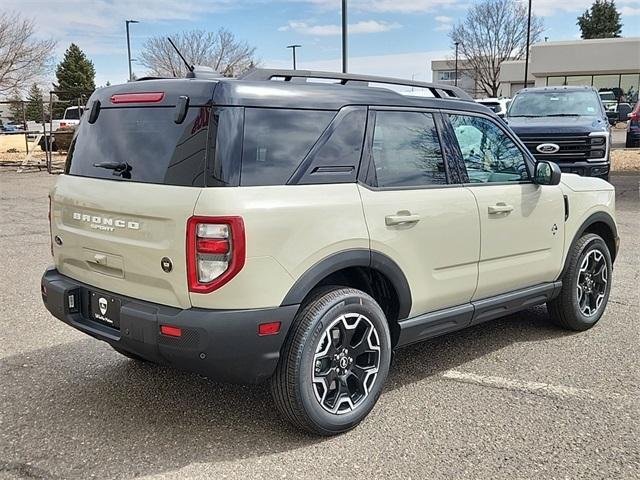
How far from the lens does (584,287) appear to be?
16.9 feet

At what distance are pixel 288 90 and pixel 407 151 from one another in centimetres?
90

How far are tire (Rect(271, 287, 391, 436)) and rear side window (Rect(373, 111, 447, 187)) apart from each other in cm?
75

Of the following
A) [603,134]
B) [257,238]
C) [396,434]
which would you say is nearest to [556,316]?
[396,434]

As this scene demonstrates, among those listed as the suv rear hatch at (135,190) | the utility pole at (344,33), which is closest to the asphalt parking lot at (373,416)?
the suv rear hatch at (135,190)

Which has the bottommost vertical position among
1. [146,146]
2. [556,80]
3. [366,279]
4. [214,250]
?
[366,279]

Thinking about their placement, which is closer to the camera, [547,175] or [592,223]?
[547,175]

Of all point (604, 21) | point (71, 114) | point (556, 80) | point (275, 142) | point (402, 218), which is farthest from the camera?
point (604, 21)

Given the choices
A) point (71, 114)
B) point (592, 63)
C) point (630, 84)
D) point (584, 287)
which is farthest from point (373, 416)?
point (630, 84)

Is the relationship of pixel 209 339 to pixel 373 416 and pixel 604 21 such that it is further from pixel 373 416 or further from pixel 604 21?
pixel 604 21

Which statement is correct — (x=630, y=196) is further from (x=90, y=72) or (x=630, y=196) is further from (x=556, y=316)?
(x=90, y=72)

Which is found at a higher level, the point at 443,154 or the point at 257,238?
the point at 443,154

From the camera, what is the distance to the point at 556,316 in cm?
509

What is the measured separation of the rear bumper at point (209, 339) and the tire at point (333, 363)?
12 centimetres

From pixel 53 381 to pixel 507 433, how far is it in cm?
283
